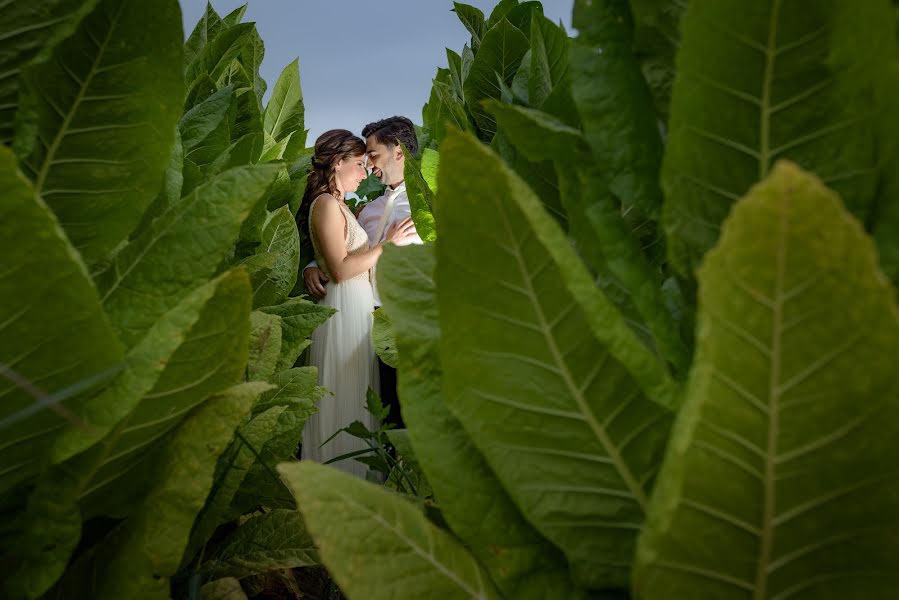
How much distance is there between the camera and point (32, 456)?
636 millimetres

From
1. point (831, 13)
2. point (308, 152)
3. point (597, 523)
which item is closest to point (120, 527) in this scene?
point (597, 523)

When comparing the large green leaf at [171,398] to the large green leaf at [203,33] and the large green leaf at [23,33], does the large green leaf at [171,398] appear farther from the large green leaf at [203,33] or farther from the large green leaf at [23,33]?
the large green leaf at [203,33]

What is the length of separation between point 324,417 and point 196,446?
4182 mm

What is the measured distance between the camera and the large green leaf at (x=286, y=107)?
7.14ft

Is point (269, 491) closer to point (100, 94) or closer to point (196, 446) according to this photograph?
point (196, 446)

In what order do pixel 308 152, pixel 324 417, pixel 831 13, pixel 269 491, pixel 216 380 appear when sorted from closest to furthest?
pixel 831 13, pixel 216 380, pixel 269 491, pixel 308 152, pixel 324 417

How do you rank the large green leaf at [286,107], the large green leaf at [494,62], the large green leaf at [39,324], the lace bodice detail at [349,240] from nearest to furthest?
the large green leaf at [39,324]
the large green leaf at [494,62]
the large green leaf at [286,107]
the lace bodice detail at [349,240]

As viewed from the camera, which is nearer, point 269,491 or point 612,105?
point 612,105

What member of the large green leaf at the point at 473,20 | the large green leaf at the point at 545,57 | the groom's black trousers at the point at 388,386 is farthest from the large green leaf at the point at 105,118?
the groom's black trousers at the point at 388,386

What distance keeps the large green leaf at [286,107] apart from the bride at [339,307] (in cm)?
239

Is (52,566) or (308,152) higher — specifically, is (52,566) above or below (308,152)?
below

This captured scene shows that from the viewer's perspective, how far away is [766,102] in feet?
1.65

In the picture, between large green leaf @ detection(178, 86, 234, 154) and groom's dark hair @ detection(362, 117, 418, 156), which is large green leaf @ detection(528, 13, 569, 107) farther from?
groom's dark hair @ detection(362, 117, 418, 156)

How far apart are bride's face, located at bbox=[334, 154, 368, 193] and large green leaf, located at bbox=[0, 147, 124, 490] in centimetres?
433
